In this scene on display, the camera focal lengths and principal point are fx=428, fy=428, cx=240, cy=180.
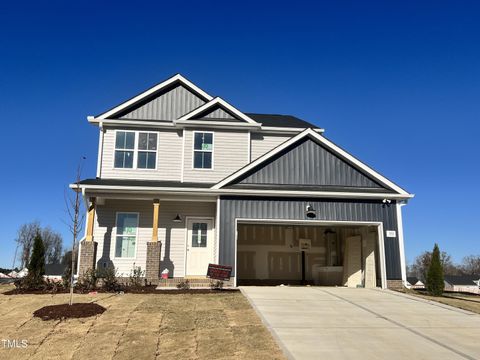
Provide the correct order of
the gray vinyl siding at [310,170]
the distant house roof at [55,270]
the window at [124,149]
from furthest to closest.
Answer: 1. the distant house roof at [55,270]
2. the window at [124,149]
3. the gray vinyl siding at [310,170]

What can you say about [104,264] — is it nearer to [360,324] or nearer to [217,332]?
[217,332]

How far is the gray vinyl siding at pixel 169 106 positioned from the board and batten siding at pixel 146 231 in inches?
160

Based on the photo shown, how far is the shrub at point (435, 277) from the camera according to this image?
1493 cm

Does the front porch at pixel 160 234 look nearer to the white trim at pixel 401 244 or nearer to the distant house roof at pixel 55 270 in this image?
the white trim at pixel 401 244

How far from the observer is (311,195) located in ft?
53.3

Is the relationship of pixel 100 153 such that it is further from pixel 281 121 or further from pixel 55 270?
pixel 55 270

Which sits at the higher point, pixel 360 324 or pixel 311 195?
pixel 311 195

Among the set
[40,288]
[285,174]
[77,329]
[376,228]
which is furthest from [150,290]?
[376,228]

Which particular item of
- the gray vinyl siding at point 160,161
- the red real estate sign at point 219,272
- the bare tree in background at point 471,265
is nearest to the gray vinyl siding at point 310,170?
the red real estate sign at point 219,272

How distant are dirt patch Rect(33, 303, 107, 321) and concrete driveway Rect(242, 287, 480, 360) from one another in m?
3.98

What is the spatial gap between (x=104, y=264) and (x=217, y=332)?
974 cm

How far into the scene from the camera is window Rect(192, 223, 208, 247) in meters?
17.8

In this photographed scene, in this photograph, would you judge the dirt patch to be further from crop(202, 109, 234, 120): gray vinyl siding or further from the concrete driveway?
crop(202, 109, 234, 120): gray vinyl siding

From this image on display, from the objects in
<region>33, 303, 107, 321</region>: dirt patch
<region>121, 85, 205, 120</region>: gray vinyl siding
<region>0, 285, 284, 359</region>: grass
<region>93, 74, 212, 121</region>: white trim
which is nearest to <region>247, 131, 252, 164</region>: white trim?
<region>93, 74, 212, 121</region>: white trim
